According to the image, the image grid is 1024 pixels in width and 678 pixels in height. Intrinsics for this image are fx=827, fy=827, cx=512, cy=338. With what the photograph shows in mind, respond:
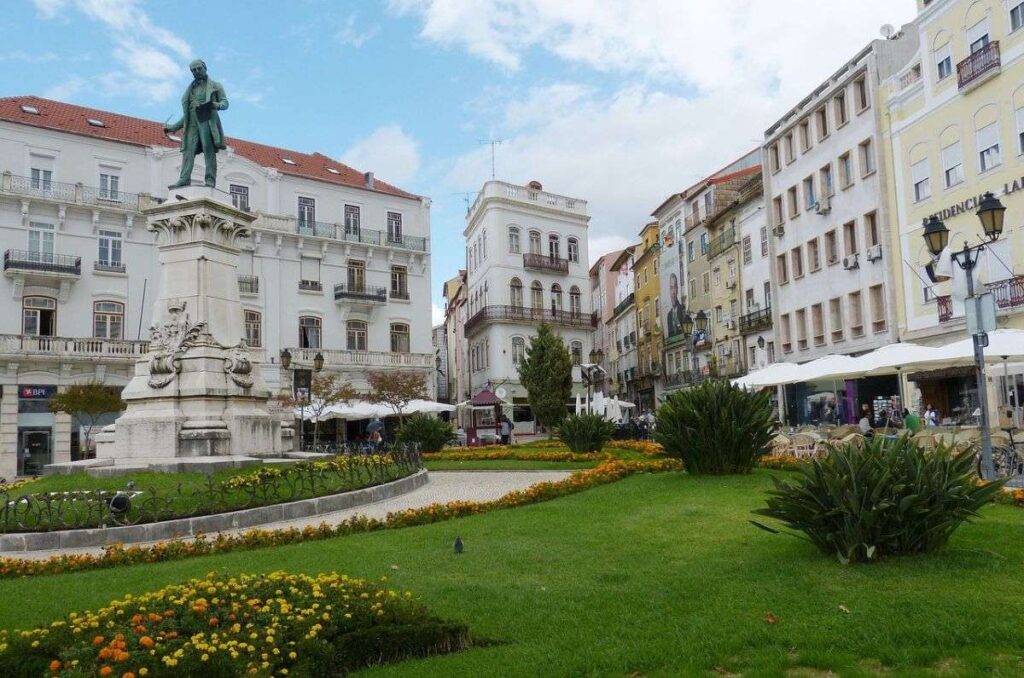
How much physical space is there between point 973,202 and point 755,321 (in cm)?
1640

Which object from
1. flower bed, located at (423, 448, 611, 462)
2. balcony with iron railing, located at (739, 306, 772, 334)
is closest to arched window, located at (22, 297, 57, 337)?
flower bed, located at (423, 448, 611, 462)

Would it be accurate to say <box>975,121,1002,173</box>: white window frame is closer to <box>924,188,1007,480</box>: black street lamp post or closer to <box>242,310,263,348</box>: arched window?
<box>924,188,1007,480</box>: black street lamp post

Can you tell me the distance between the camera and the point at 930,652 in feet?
14.9

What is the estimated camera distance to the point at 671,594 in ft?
20.0

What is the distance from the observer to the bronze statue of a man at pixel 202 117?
17641 millimetres

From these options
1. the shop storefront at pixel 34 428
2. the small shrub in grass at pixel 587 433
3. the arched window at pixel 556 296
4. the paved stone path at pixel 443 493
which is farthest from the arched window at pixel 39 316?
the arched window at pixel 556 296

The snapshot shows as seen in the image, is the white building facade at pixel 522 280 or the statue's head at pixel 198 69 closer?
the statue's head at pixel 198 69

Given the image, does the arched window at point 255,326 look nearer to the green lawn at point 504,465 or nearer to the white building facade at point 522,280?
the white building facade at point 522,280

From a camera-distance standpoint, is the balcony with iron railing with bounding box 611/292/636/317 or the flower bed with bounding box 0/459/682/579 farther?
the balcony with iron railing with bounding box 611/292/636/317

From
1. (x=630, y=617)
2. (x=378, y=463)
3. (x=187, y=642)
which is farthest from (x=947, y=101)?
(x=187, y=642)

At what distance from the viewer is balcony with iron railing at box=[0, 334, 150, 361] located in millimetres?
34256

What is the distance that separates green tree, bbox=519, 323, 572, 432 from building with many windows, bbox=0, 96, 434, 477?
6254 millimetres

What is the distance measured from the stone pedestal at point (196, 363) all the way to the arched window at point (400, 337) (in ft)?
96.1

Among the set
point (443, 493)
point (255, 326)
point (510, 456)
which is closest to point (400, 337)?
point (255, 326)
